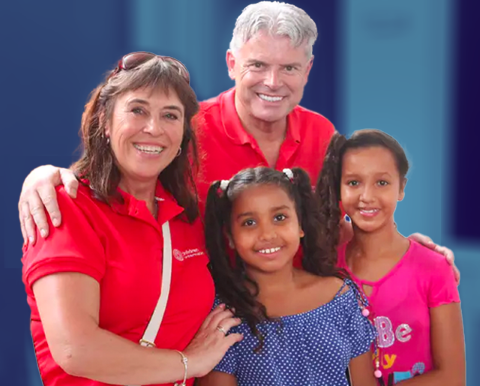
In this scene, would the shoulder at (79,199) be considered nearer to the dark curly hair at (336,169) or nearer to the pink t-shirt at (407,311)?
the dark curly hair at (336,169)

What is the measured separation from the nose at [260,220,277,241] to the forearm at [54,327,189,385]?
544 millimetres

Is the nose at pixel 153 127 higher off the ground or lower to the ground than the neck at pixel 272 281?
higher

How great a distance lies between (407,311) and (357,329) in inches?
9.9

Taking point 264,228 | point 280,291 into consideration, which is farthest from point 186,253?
point 280,291

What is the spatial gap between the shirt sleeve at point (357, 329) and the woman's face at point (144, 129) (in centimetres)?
89

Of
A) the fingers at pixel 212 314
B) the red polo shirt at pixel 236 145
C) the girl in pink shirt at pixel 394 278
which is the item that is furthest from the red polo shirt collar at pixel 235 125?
the fingers at pixel 212 314

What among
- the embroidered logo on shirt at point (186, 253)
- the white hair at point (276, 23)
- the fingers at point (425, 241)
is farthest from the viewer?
the white hair at point (276, 23)

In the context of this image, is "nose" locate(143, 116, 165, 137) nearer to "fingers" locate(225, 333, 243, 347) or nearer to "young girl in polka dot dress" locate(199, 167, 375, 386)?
"young girl in polka dot dress" locate(199, 167, 375, 386)

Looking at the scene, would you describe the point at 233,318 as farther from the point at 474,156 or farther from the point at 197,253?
the point at 474,156

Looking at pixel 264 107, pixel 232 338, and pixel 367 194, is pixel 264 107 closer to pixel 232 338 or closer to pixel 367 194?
pixel 367 194

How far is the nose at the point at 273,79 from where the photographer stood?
9.27ft

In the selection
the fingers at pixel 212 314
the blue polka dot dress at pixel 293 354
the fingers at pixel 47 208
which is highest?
the fingers at pixel 47 208

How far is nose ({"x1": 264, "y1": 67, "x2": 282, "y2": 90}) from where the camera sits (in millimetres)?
2826

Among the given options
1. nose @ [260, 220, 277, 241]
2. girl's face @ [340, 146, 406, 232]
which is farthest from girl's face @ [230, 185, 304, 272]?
girl's face @ [340, 146, 406, 232]
